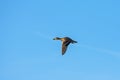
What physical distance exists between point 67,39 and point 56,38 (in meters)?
9.84

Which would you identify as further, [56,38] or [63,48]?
[56,38]

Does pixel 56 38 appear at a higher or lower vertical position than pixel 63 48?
higher

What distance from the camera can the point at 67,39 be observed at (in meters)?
43.5

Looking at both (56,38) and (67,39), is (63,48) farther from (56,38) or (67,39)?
(56,38)

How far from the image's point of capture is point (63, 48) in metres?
44.2

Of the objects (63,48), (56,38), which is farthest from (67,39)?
(56,38)

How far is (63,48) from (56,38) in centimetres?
933

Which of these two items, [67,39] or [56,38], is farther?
[56,38]

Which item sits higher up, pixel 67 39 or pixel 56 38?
pixel 56 38

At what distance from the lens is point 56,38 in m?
52.9
